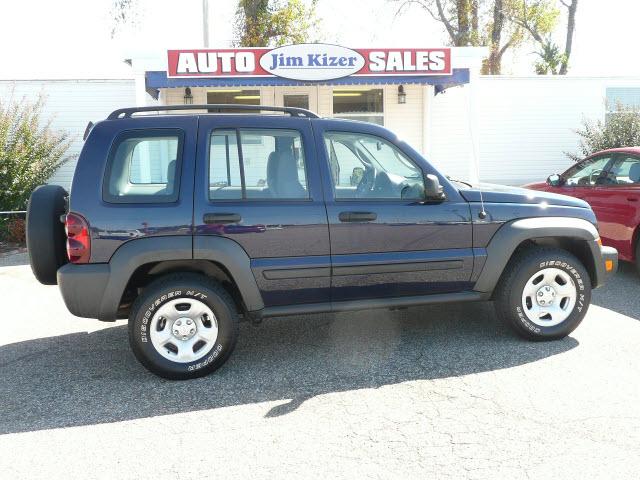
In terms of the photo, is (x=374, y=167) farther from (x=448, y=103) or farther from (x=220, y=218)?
(x=448, y=103)

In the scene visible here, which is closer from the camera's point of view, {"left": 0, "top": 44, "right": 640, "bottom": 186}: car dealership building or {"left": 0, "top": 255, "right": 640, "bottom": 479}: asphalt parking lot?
{"left": 0, "top": 255, "right": 640, "bottom": 479}: asphalt parking lot

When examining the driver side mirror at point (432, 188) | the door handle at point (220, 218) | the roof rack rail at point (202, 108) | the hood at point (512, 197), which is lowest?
the door handle at point (220, 218)

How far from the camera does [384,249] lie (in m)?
4.37

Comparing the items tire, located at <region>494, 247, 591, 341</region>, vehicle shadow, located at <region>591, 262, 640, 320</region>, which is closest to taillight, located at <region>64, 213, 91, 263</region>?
tire, located at <region>494, 247, 591, 341</region>

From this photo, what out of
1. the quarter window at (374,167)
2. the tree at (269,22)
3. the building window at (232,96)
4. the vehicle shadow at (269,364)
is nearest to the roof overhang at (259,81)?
the building window at (232,96)

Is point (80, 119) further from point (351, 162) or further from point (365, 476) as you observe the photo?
point (365, 476)

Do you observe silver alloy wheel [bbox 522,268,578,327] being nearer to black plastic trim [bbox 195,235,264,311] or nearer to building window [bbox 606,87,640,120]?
black plastic trim [bbox 195,235,264,311]

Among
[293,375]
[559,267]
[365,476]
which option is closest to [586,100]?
[559,267]

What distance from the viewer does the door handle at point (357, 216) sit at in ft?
14.0

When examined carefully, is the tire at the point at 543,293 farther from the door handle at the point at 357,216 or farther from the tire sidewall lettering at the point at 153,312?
the tire sidewall lettering at the point at 153,312

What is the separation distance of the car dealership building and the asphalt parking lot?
24.5ft

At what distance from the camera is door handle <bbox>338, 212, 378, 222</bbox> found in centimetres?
427

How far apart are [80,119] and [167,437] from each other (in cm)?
1233

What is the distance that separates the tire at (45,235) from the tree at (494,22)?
85.6 ft
